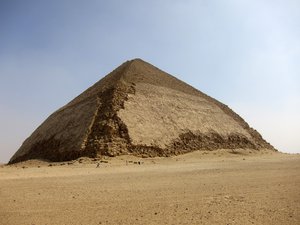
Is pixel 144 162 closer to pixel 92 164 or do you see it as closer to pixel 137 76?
pixel 92 164

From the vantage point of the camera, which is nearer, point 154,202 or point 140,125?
point 154,202

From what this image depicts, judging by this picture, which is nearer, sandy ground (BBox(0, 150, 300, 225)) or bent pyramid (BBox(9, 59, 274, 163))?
sandy ground (BBox(0, 150, 300, 225))

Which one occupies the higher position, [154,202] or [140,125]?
[140,125]

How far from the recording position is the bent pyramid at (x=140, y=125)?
23328 mm

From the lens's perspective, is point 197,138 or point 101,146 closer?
point 101,146

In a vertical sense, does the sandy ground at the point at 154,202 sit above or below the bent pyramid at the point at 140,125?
below

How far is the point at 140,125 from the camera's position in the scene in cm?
2517

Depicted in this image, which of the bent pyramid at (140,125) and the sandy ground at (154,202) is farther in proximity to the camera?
the bent pyramid at (140,125)

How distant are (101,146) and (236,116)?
65.4 feet

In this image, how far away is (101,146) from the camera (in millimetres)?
22109

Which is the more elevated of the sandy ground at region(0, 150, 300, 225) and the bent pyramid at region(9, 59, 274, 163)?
the bent pyramid at region(9, 59, 274, 163)

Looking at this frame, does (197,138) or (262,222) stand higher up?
(197,138)

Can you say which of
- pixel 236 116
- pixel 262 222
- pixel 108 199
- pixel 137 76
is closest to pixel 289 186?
pixel 262 222

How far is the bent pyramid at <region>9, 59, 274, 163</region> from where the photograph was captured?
2333cm
